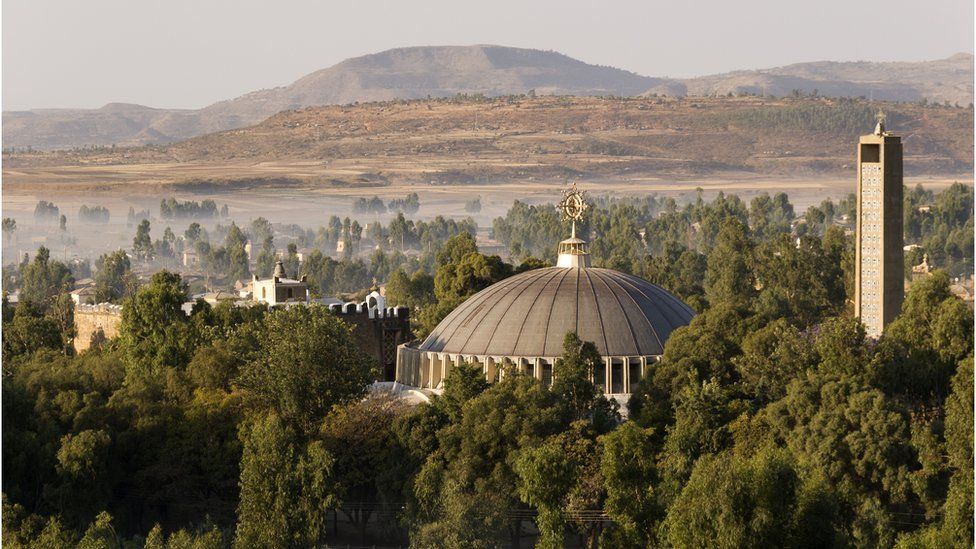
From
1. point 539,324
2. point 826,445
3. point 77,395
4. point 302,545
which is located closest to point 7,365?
point 77,395

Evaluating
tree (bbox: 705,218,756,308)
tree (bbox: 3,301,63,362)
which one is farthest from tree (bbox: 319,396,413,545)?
tree (bbox: 705,218,756,308)

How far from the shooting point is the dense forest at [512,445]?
42969mm

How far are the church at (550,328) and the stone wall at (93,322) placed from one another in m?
25.2

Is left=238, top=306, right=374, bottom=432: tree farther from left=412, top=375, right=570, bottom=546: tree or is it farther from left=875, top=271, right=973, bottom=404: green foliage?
left=875, top=271, right=973, bottom=404: green foliage

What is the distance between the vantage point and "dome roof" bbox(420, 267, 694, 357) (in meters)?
57.2

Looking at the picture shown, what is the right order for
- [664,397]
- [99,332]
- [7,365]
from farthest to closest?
[99,332] < [7,365] < [664,397]

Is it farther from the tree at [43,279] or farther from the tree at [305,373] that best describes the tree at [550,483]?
Result: the tree at [43,279]

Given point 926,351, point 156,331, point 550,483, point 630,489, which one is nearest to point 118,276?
point 156,331

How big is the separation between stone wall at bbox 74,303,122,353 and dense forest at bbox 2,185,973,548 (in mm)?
21784

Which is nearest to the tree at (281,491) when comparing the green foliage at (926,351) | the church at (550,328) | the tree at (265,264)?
the church at (550,328)

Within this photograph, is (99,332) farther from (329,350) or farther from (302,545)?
(302,545)

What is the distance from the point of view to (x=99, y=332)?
8444 cm

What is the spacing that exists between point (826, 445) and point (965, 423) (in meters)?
2.98

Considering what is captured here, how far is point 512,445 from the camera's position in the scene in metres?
49.7
